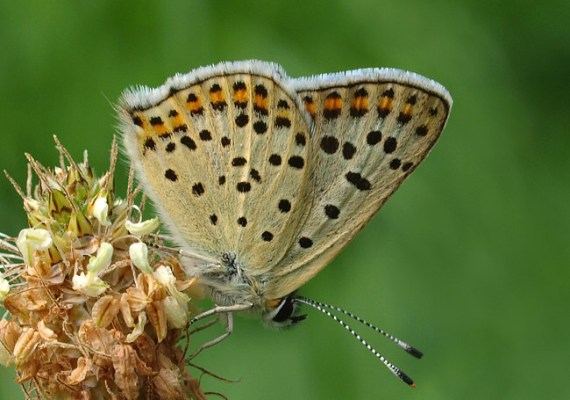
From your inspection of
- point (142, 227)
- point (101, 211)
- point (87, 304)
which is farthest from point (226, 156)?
point (87, 304)

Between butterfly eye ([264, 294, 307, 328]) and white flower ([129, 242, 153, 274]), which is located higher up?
white flower ([129, 242, 153, 274])

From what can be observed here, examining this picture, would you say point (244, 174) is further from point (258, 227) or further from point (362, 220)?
point (362, 220)

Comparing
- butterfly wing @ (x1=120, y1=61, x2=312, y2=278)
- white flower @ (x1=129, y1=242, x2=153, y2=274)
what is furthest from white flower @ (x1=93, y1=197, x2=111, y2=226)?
butterfly wing @ (x1=120, y1=61, x2=312, y2=278)

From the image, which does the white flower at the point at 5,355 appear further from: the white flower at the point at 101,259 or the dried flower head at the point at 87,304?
the white flower at the point at 101,259

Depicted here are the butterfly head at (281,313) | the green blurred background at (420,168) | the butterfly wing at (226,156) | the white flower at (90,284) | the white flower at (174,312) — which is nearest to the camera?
the white flower at (90,284)

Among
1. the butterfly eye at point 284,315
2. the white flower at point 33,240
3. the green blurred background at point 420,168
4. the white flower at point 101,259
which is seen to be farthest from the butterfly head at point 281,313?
the green blurred background at point 420,168

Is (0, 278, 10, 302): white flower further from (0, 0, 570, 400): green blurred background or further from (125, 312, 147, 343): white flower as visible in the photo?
(0, 0, 570, 400): green blurred background

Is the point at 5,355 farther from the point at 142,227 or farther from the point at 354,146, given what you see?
the point at 354,146
